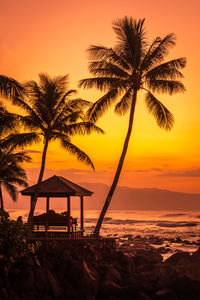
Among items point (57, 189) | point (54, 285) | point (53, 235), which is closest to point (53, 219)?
point (53, 235)

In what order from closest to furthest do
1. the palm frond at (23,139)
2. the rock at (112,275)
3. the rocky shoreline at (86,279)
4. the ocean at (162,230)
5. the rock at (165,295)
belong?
the rocky shoreline at (86,279), the rock at (165,295), the rock at (112,275), the palm frond at (23,139), the ocean at (162,230)

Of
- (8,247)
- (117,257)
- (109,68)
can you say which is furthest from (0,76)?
(117,257)

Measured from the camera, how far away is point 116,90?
27.0m

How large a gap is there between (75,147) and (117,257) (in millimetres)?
7643

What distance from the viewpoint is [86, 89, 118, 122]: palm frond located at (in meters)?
26.9

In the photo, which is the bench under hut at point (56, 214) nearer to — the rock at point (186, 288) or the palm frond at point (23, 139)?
the palm frond at point (23, 139)

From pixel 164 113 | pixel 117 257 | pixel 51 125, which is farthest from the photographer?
pixel 51 125

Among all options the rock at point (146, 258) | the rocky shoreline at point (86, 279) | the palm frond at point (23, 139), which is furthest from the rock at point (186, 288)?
the palm frond at point (23, 139)

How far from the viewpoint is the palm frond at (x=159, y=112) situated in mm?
26516

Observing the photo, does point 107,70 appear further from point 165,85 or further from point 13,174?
point 13,174

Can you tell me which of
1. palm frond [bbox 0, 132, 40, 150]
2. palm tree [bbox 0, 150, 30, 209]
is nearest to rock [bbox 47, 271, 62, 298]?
palm frond [bbox 0, 132, 40, 150]

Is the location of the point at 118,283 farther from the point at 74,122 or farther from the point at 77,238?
the point at 74,122

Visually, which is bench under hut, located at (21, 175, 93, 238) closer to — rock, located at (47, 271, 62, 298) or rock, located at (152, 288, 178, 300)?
rock, located at (47, 271, 62, 298)

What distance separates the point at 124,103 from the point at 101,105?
1.43 m
